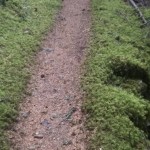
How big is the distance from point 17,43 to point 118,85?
6605 millimetres

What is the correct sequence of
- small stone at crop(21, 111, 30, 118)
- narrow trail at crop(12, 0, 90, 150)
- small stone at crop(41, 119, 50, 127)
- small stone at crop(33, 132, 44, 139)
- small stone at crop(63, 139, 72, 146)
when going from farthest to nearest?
small stone at crop(21, 111, 30, 118) < small stone at crop(41, 119, 50, 127) < small stone at crop(33, 132, 44, 139) < narrow trail at crop(12, 0, 90, 150) < small stone at crop(63, 139, 72, 146)

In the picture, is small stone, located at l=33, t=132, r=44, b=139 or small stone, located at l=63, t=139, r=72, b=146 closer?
small stone, located at l=63, t=139, r=72, b=146

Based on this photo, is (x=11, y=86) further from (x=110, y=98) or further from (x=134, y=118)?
(x=134, y=118)

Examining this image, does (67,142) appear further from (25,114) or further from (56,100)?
(56,100)

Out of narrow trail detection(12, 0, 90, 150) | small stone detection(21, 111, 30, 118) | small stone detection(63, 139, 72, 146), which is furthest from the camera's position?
small stone detection(21, 111, 30, 118)

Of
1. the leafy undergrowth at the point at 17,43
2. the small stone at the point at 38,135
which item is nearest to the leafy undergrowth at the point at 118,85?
the small stone at the point at 38,135

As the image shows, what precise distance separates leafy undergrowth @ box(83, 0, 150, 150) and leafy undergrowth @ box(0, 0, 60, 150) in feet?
9.90

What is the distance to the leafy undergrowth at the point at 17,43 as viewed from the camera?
13828 millimetres

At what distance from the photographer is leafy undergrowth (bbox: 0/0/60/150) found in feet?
45.4

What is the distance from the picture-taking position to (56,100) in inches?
580

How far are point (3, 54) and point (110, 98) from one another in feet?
21.5

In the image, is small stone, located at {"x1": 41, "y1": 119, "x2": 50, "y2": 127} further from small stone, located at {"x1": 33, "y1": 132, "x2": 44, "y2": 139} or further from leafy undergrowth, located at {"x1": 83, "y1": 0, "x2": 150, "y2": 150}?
leafy undergrowth, located at {"x1": 83, "y1": 0, "x2": 150, "y2": 150}

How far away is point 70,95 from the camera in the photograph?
15.1 meters

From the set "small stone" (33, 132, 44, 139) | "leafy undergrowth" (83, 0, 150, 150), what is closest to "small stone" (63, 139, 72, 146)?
"leafy undergrowth" (83, 0, 150, 150)
